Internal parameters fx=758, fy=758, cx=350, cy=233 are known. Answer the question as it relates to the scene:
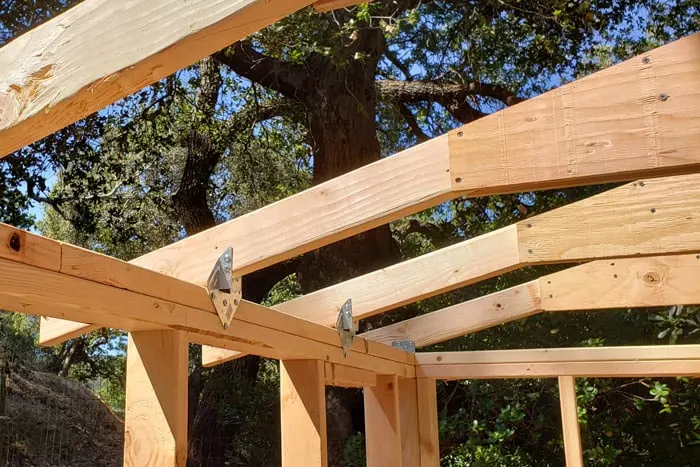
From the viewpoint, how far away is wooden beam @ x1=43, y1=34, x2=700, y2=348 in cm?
163

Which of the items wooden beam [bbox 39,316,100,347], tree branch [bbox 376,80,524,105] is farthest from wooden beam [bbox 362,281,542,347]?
tree branch [bbox 376,80,524,105]

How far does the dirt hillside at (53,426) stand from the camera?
658cm

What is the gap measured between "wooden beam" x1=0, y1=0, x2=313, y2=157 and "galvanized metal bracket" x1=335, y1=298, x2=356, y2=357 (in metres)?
1.77

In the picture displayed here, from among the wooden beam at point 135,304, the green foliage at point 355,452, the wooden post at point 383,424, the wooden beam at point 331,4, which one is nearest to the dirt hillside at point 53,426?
the green foliage at point 355,452

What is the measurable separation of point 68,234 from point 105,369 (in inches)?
80.5

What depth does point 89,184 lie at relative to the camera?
241 inches

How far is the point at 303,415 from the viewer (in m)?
2.42

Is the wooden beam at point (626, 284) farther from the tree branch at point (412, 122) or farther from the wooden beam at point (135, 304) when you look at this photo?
the tree branch at point (412, 122)

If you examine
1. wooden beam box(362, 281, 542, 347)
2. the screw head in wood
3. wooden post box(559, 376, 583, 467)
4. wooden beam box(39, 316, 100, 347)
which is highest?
wooden beam box(362, 281, 542, 347)

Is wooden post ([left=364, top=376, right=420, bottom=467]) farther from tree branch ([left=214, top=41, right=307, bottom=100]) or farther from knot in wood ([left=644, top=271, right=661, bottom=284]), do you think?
tree branch ([left=214, top=41, right=307, bottom=100])

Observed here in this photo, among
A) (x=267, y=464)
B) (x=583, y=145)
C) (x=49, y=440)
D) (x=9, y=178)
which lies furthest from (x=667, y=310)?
(x=49, y=440)

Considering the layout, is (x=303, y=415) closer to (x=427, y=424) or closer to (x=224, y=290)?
(x=224, y=290)

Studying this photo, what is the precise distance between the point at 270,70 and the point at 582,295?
3704 mm

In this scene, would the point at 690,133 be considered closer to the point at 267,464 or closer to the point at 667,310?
the point at 667,310
